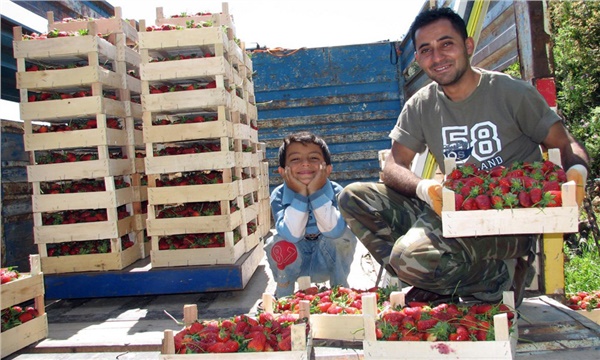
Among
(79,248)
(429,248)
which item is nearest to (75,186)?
(79,248)

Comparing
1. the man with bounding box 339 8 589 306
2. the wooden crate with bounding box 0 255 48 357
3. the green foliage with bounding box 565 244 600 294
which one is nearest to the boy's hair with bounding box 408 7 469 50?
the man with bounding box 339 8 589 306

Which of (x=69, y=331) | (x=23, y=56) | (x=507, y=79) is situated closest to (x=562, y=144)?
(x=507, y=79)

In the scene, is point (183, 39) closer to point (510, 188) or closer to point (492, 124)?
point (492, 124)

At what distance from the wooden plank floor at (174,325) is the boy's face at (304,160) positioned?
1140 millimetres

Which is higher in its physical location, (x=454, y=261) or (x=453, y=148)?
(x=453, y=148)

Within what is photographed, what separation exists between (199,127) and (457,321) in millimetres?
3043

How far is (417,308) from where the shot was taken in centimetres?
252

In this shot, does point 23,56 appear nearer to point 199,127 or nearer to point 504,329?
point 199,127

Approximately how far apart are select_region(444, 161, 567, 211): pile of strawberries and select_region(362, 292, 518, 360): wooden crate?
0.53 m

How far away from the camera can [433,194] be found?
262 cm

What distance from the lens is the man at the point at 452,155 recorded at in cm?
278

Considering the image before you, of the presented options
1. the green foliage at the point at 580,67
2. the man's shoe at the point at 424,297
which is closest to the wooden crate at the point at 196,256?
the man's shoe at the point at 424,297

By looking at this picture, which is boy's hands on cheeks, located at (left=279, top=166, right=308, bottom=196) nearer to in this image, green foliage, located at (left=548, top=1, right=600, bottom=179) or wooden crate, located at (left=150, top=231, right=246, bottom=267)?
wooden crate, located at (left=150, top=231, right=246, bottom=267)

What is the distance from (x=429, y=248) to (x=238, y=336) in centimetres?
106
